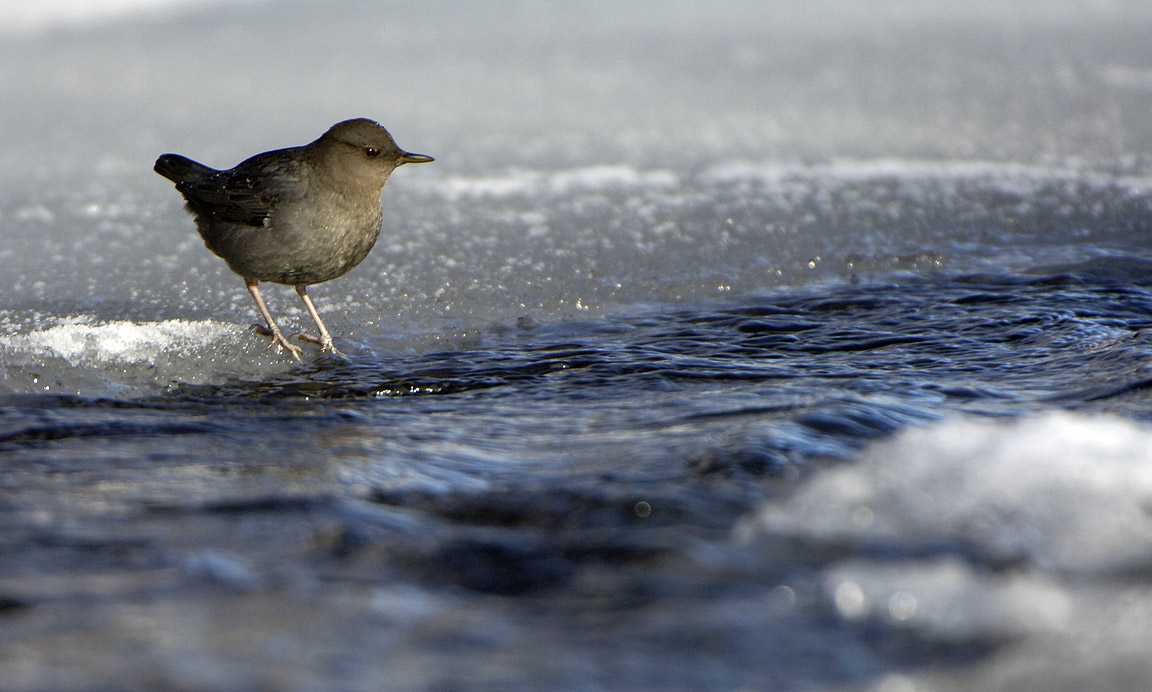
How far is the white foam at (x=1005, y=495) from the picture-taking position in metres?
2.10

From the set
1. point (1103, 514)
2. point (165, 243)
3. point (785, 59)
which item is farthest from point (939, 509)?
point (785, 59)

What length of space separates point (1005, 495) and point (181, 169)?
3.15 m

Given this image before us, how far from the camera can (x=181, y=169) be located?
4.15 m

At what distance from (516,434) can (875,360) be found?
1.25 meters

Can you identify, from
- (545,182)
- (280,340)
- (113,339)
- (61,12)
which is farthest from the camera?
(61,12)

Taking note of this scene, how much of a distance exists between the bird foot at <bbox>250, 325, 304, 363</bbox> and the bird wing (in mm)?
352

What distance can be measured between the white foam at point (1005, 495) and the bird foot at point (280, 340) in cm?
191

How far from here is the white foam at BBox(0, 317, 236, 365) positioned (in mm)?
3373

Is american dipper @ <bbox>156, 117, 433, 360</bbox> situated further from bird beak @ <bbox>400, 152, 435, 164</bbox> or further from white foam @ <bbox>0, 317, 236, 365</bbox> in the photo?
white foam @ <bbox>0, 317, 236, 365</bbox>

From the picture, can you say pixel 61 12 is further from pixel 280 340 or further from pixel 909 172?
pixel 909 172

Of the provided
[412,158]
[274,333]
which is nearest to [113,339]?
[274,333]

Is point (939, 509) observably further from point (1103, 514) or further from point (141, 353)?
point (141, 353)

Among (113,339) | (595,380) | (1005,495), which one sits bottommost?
(1005,495)

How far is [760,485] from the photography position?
2.37 m
